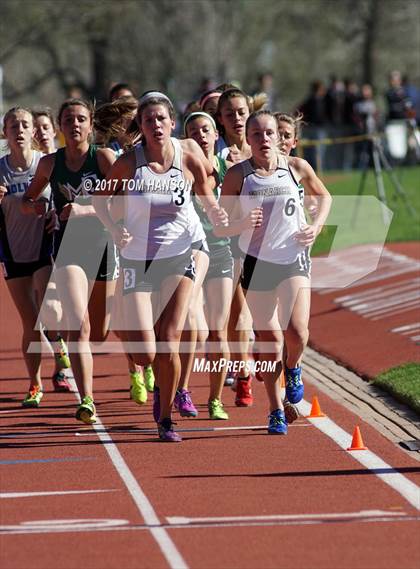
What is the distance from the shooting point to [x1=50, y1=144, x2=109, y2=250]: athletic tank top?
10680mm

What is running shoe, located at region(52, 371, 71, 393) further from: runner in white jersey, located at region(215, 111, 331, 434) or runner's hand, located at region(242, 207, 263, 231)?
runner's hand, located at region(242, 207, 263, 231)

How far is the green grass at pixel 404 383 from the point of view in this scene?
1163cm

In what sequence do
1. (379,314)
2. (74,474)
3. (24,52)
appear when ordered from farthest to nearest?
(24,52), (379,314), (74,474)

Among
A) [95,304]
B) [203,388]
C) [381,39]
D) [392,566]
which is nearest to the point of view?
[392,566]

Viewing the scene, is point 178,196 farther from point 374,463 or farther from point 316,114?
point 316,114

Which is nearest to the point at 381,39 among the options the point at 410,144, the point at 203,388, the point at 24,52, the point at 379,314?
the point at 24,52

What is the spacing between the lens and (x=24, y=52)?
6316 cm

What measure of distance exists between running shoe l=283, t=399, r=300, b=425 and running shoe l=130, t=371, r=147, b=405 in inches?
61.1

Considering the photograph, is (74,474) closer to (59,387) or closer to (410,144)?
(59,387)

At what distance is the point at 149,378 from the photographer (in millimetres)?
12305

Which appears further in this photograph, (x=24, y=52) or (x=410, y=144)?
(x=24, y=52)

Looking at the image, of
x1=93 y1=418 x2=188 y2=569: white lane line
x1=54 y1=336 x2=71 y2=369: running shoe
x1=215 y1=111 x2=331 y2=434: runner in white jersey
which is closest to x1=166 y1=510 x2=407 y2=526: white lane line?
x1=93 y1=418 x2=188 y2=569: white lane line

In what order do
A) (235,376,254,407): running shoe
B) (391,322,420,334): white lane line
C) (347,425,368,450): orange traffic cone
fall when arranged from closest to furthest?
(347,425,368,450): orange traffic cone → (235,376,254,407): running shoe → (391,322,420,334): white lane line

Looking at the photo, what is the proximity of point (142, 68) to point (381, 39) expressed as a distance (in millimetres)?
10460
